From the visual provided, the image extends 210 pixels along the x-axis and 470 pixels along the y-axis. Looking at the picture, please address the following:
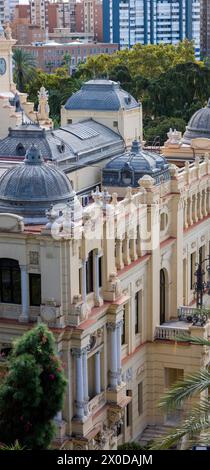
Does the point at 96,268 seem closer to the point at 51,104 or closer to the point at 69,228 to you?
the point at 69,228

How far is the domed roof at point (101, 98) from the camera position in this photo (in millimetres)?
62019

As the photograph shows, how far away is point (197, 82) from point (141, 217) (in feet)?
234

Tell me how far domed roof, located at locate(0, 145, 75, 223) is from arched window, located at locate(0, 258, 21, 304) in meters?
1.96

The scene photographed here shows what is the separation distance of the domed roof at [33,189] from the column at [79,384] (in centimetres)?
575

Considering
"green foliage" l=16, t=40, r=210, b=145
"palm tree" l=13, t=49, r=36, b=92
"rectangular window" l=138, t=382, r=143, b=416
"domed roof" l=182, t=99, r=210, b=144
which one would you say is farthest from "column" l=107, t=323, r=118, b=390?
"palm tree" l=13, t=49, r=36, b=92

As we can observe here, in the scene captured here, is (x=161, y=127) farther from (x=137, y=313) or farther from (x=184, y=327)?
(x=137, y=313)

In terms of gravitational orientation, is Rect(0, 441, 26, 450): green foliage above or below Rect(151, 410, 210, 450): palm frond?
below

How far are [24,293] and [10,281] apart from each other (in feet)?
3.96

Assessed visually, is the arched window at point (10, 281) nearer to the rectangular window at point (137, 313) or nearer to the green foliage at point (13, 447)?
the green foliage at point (13, 447)

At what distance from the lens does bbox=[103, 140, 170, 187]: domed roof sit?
175 feet

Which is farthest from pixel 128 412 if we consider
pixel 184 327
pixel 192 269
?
pixel 192 269

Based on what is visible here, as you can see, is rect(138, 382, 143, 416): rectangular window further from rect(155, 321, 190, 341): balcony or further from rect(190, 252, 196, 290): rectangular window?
rect(190, 252, 196, 290): rectangular window

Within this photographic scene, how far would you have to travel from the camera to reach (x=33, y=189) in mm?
43625

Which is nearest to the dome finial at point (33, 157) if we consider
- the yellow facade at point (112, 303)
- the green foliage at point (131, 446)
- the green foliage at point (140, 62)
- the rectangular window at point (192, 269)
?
the yellow facade at point (112, 303)
